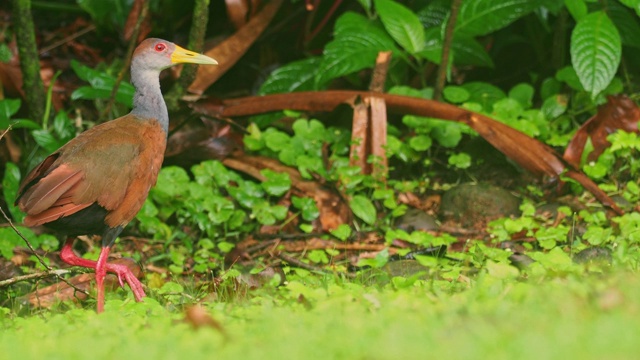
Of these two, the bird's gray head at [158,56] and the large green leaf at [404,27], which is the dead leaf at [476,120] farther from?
the bird's gray head at [158,56]

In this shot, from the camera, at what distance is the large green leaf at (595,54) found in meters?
7.08

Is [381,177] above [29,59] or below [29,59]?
below

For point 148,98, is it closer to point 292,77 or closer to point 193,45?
point 193,45

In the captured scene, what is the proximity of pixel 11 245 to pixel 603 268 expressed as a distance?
13.3 feet

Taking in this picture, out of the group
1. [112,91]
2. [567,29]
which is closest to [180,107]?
[112,91]

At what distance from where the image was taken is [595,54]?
7113 mm

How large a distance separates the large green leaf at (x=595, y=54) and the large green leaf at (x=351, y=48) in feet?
4.84

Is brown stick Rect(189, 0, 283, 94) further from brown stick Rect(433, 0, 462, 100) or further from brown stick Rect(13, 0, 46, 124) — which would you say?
brown stick Rect(433, 0, 462, 100)

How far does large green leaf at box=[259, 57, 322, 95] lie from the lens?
27.4 ft

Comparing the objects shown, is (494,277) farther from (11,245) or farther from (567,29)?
(567,29)

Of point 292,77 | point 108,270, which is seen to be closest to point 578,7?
point 292,77

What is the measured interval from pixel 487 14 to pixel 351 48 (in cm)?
110

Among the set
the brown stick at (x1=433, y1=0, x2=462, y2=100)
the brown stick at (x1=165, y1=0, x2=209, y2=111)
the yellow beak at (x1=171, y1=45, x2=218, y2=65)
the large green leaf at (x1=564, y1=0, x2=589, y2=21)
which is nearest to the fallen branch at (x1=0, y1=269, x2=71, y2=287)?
the yellow beak at (x1=171, y1=45, x2=218, y2=65)

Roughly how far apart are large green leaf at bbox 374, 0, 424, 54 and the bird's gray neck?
6.88 ft
